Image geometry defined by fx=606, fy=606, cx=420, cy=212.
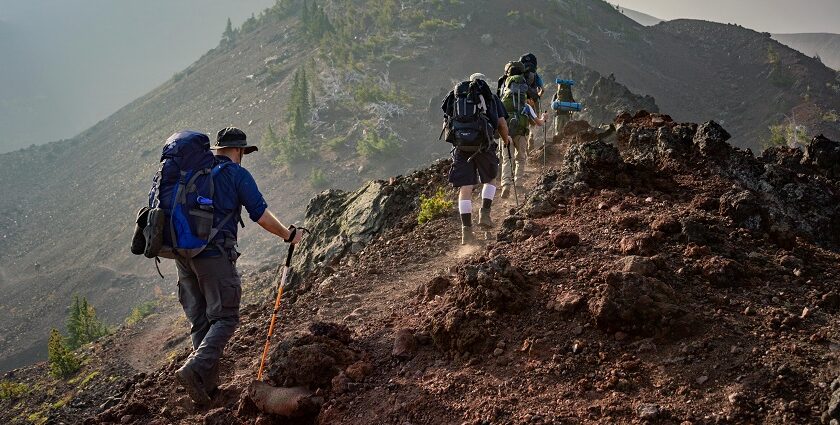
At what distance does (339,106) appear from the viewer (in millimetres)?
64312

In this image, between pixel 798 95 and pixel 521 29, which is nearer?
pixel 798 95

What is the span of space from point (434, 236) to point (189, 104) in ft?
261

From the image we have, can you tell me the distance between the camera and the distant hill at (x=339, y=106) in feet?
162

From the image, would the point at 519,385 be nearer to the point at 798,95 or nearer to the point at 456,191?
the point at 456,191

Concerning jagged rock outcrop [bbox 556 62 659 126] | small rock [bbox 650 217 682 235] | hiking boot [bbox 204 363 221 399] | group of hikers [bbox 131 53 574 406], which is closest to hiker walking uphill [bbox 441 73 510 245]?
small rock [bbox 650 217 682 235]

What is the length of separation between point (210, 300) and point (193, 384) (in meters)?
0.73

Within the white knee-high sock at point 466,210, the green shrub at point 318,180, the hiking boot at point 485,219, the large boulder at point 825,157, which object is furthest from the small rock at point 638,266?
the green shrub at point 318,180

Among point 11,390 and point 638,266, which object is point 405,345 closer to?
point 638,266

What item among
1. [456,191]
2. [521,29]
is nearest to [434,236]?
[456,191]

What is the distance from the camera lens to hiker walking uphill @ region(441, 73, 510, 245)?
25.6ft

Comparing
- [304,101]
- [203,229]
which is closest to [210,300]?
[203,229]

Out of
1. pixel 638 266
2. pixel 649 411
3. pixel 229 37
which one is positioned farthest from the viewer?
pixel 229 37

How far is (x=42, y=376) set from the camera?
80.7ft

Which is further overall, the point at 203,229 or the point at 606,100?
the point at 606,100
